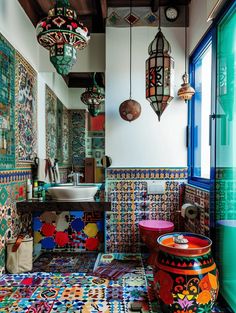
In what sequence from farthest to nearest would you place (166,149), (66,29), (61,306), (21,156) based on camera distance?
(166,149), (21,156), (66,29), (61,306)

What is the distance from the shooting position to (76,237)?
316 cm

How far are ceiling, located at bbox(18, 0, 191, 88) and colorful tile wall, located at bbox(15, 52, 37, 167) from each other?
463 millimetres

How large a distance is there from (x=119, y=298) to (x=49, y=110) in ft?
7.43

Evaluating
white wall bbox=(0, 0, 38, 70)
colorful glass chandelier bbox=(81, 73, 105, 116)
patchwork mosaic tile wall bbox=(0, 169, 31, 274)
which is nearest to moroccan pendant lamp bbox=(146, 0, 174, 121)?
colorful glass chandelier bbox=(81, 73, 105, 116)

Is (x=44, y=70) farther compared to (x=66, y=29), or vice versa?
(x=44, y=70)

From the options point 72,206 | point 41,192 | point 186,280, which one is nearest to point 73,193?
point 72,206

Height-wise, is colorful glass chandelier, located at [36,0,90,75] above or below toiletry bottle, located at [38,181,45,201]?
above

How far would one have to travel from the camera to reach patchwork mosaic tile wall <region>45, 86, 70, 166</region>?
3221mm

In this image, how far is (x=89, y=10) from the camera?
124 inches

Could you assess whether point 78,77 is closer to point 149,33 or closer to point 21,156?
point 149,33

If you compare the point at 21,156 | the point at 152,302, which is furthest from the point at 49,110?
the point at 152,302

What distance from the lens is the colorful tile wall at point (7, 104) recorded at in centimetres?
237

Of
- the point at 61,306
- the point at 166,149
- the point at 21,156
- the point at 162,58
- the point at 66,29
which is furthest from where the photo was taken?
the point at 166,149

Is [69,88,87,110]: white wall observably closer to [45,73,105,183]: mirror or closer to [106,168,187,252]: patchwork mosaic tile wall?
[45,73,105,183]: mirror
